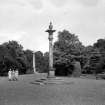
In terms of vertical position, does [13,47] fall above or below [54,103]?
above

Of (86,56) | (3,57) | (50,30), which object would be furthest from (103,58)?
(3,57)

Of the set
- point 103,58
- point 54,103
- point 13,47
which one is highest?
point 13,47

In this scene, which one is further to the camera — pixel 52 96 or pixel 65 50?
pixel 65 50

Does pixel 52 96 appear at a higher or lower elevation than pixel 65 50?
lower

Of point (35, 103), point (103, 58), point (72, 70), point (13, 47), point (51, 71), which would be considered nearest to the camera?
point (35, 103)

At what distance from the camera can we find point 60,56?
5212 centimetres

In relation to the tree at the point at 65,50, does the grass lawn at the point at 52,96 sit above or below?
below

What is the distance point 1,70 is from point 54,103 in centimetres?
4764

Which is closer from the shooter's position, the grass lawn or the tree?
the grass lawn

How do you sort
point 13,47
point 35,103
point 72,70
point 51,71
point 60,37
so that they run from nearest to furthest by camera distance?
1. point 35,103
2. point 51,71
3. point 72,70
4. point 60,37
5. point 13,47

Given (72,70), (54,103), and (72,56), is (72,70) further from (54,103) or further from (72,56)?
(54,103)

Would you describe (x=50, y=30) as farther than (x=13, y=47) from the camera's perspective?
No

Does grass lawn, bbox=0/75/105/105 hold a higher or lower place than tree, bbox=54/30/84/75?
lower

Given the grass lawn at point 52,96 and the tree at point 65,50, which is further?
the tree at point 65,50
